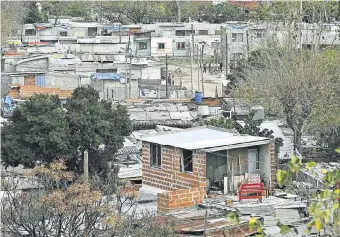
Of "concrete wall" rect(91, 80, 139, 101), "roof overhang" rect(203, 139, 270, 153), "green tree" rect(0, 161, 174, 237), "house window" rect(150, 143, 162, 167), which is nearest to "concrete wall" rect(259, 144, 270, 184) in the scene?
"roof overhang" rect(203, 139, 270, 153)

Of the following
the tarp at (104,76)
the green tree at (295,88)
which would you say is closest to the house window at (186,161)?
the green tree at (295,88)

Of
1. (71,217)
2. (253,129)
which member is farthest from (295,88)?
(71,217)

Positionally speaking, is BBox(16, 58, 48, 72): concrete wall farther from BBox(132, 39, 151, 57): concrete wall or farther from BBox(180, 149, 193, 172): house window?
BBox(180, 149, 193, 172): house window

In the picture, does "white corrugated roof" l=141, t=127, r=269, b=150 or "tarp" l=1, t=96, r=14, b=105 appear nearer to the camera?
"white corrugated roof" l=141, t=127, r=269, b=150

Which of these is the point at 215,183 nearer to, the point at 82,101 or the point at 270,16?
the point at 82,101

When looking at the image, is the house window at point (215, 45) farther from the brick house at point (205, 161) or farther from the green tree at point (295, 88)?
the brick house at point (205, 161)

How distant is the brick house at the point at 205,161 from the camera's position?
14.2 metres

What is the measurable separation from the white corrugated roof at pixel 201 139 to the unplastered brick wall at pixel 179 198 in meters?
1.10

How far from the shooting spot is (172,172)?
1453cm

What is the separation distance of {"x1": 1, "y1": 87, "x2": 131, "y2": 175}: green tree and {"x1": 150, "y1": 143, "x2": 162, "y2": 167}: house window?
1223 mm

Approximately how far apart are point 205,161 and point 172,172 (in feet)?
2.05

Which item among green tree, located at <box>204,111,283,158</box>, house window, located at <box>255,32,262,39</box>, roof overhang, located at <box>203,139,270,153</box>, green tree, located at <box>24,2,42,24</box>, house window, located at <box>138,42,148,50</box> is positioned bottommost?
green tree, located at <box>204,111,283,158</box>

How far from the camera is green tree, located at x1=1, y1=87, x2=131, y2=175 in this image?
15734mm

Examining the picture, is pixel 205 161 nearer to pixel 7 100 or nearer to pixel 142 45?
pixel 7 100
